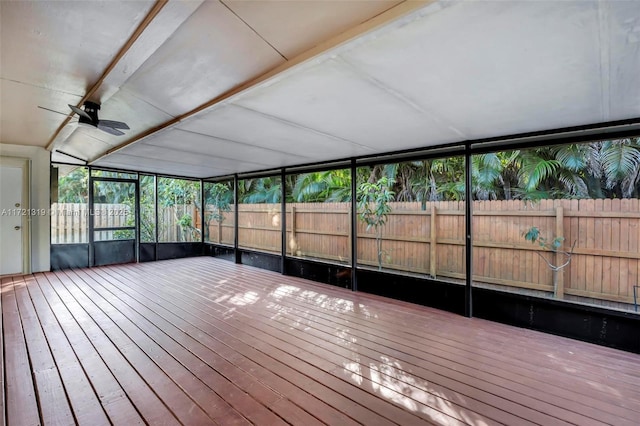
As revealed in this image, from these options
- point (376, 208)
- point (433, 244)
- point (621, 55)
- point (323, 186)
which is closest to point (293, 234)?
point (323, 186)

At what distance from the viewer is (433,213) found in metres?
4.16

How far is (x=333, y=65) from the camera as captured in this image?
5.72 feet

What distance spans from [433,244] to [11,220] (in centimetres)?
734

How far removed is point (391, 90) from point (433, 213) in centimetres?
255

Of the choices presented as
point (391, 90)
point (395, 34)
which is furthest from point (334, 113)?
point (395, 34)

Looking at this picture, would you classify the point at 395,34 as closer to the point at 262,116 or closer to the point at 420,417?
the point at 262,116

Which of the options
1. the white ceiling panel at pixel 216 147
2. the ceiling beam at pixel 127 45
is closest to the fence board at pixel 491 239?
the white ceiling panel at pixel 216 147

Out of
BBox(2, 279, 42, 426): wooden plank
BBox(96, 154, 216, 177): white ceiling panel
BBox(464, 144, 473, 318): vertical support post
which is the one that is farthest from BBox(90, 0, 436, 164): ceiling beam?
BBox(96, 154, 216, 177): white ceiling panel

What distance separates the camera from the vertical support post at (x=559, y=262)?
3.15 metres

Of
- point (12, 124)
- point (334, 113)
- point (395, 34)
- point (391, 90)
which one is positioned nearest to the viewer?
point (395, 34)

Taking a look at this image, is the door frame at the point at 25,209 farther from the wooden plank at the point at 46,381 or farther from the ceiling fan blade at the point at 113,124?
the ceiling fan blade at the point at 113,124

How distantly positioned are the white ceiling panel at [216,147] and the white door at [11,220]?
3.34 meters

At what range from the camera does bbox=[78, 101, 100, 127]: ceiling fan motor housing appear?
109 inches

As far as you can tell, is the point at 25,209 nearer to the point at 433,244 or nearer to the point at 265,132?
the point at 265,132
